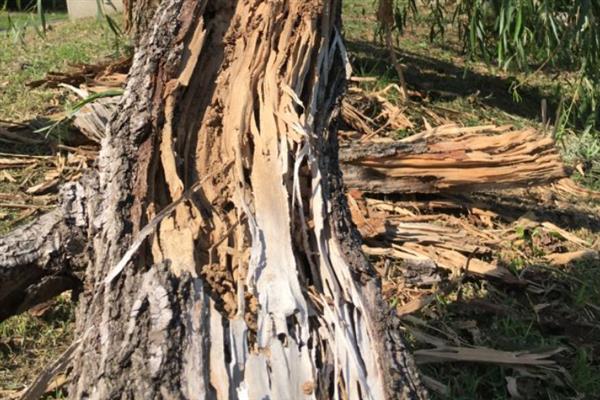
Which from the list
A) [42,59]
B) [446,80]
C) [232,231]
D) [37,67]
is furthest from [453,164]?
[42,59]

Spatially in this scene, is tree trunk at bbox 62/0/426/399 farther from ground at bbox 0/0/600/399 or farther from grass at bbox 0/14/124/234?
grass at bbox 0/14/124/234

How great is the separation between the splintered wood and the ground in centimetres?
18

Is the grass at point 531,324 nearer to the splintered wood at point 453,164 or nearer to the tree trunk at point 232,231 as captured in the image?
the splintered wood at point 453,164

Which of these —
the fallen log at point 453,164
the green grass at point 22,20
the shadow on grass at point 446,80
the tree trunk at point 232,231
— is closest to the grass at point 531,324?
the fallen log at point 453,164

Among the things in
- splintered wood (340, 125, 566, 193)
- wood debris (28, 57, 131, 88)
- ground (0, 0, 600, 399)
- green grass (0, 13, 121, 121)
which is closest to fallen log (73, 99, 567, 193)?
splintered wood (340, 125, 566, 193)

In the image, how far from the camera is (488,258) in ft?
14.9

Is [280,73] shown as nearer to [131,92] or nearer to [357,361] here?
[131,92]

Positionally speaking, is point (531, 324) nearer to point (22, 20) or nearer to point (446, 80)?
point (22, 20)

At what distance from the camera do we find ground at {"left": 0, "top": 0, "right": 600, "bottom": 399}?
11.6 ft

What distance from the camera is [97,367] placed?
218 cm

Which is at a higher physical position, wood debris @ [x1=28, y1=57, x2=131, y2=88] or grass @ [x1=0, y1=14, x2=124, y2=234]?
wood debris @ [x1=28, y1=57, x2=131, y2=88]

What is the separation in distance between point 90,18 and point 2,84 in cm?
376

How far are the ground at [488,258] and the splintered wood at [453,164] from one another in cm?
18

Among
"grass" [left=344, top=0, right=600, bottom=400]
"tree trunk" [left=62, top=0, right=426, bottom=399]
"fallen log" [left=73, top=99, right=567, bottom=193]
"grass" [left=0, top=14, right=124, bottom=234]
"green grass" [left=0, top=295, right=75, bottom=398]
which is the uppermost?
"tree trunk" [left=62, top=0, right=426, bottom=399]
